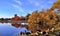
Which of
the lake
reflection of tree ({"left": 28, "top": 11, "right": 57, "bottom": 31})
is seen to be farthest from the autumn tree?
the lake

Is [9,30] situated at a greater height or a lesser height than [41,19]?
lesser

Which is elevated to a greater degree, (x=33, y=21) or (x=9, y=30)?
(x=33, y=21)

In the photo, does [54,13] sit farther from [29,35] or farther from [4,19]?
[4,19]

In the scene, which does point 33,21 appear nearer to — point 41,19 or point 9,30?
point 41,19

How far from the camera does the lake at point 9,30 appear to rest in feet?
15.4

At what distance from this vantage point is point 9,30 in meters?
4.73

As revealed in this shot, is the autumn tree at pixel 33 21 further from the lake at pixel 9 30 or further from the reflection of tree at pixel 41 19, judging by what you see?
the lake at pixel 9 30

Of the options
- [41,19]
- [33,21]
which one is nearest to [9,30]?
[33,21]

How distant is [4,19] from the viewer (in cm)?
492

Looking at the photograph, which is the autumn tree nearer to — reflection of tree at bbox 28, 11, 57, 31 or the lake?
reflection of tree at bbox 28, 11, 57, 31

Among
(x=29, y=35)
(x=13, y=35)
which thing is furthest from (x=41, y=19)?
(x=13, y=35)

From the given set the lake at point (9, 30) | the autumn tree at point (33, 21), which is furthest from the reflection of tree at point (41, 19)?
the lake at point (9, 30)

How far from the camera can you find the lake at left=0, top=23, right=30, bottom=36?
4.69m

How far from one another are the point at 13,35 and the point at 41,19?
2.85 feet
